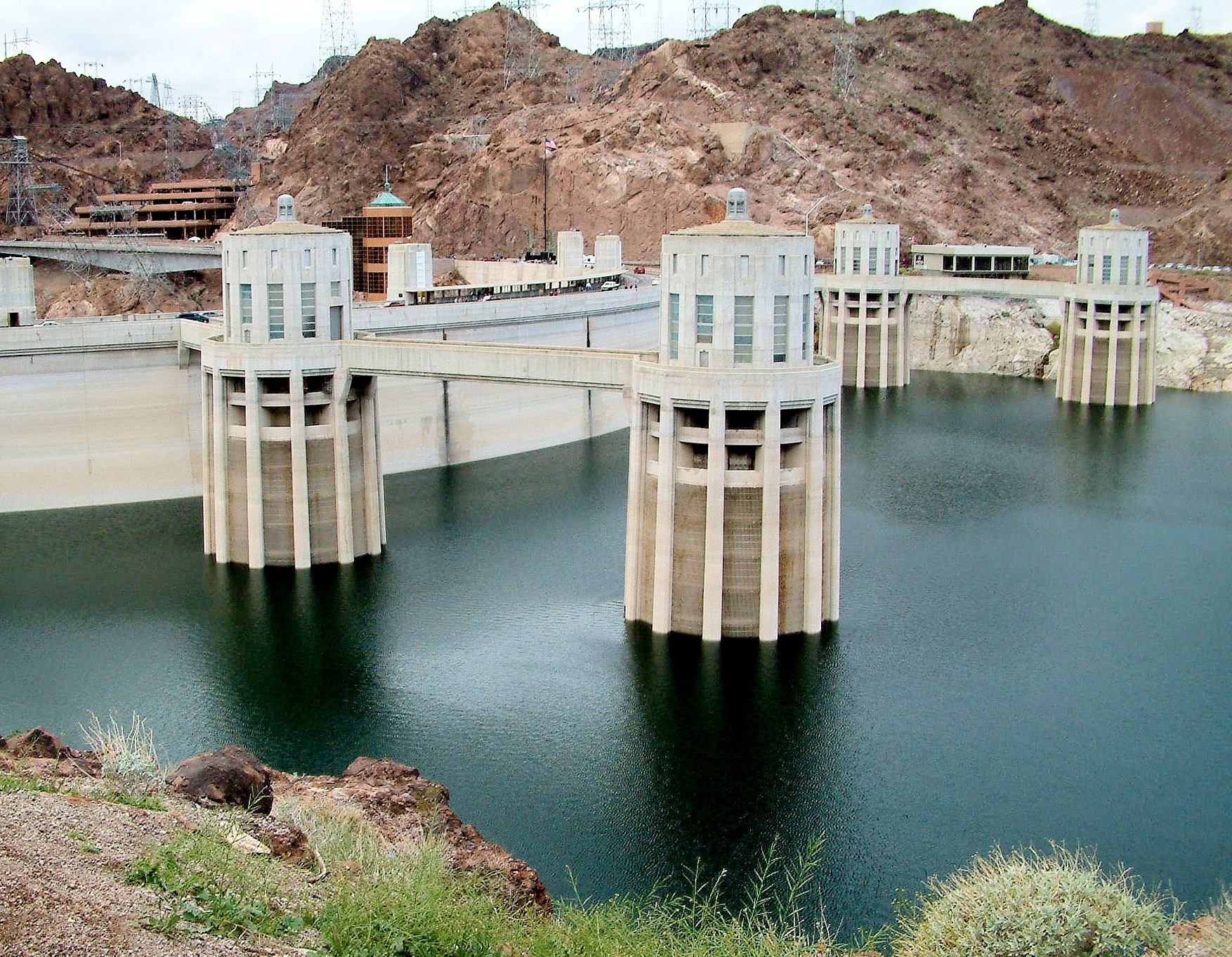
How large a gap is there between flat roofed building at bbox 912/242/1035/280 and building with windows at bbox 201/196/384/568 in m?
62.8

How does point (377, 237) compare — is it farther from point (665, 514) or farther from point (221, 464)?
point (665, 514)

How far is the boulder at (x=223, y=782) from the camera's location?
2122 cm

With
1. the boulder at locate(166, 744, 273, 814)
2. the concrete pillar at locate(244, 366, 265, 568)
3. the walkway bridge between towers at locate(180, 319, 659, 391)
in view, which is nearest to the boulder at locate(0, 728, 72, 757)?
the boulder at locate(166, 744, 273, 814)

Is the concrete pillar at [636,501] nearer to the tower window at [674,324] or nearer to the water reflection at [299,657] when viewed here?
the tower window at [674,324]

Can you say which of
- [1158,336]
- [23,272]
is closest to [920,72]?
[1158,336]

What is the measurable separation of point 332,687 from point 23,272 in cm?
3065

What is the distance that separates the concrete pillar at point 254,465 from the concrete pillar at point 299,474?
0.97 meters

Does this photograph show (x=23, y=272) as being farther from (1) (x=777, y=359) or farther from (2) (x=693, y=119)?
(2) (x=693, y=119)

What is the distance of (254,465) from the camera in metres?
46.8

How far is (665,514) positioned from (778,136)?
82406 millimetres

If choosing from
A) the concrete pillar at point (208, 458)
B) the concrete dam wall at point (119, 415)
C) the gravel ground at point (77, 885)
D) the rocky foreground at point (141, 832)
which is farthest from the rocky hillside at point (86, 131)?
the gravel ground at point (77, 885)

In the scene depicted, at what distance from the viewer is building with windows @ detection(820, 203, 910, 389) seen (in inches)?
3718

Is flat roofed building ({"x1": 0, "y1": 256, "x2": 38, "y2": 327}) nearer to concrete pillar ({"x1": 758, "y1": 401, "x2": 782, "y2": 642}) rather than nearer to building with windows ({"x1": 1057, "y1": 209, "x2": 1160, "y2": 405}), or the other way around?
concrete pillar ({"x1": 758, "y1": 401, "x2": 782, "y2": 642})

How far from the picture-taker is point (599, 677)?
3647 cm
